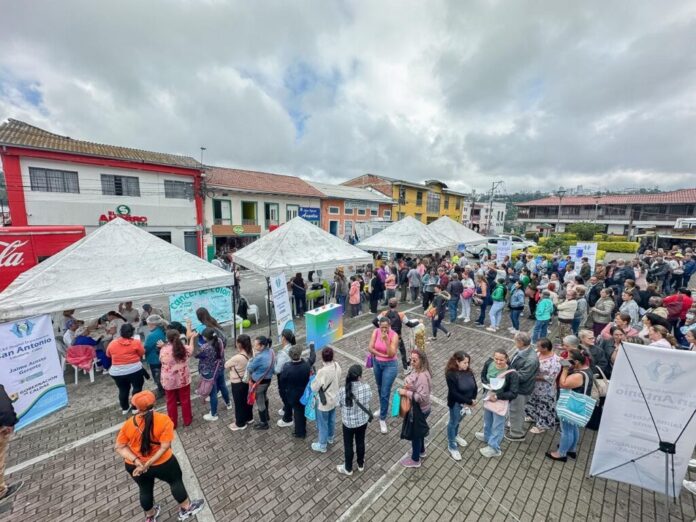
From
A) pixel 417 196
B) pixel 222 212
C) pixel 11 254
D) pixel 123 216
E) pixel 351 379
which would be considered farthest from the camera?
pixel 417 196

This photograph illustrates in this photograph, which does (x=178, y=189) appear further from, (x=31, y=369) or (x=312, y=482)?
(x=312, y=482)

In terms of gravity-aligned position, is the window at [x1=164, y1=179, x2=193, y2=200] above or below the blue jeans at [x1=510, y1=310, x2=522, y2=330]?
above

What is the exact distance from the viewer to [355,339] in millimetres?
8883

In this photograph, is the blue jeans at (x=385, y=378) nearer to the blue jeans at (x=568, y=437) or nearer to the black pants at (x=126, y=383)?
the blue jeans at (x=568, y=437)

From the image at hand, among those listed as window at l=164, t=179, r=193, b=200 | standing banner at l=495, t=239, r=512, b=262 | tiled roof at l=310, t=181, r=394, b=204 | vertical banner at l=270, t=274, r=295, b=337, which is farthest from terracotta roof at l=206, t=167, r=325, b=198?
standing banner at l=495, t=239, r=512, b=262

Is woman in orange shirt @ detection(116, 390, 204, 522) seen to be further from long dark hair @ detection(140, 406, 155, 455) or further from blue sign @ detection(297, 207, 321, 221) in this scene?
blue sign @ detection(297, 207, 321, 221)

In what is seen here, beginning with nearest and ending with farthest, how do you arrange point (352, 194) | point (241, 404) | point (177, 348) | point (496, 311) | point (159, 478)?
point (159, 478) → point (177, 348) → point (241, 404) → point (496, 311) → point (352, 194)

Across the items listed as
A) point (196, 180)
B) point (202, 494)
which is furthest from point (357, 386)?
point (196, 180)

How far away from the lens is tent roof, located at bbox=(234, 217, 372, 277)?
9969 millimetres

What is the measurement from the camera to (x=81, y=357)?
6469mm

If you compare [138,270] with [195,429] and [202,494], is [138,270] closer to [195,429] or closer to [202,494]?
[195,429]

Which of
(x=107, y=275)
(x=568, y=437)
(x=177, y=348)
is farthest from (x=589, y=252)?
(x=107, y=275)

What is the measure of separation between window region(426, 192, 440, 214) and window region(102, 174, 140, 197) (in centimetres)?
3820

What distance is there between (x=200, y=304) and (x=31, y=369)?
3.28 meters
